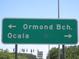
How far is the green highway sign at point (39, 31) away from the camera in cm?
1952

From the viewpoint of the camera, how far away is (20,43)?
1962cm

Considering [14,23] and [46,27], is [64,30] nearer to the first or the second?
[46,27]

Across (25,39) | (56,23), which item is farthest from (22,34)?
(56,23)

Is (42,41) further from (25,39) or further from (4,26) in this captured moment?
(4,26)

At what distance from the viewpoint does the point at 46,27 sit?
19.6 metres

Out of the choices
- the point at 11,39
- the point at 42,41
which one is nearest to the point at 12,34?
the point at 11,39

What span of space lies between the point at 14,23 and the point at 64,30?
250cm

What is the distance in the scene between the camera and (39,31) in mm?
19547

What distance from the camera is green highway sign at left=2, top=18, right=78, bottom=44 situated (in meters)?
19.5

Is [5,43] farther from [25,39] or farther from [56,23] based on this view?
[56,23]

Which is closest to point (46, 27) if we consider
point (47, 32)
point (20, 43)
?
point (47, 32)

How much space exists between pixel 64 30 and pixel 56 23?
0.53m

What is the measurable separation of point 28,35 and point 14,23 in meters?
0.94

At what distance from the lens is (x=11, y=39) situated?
19562mm
